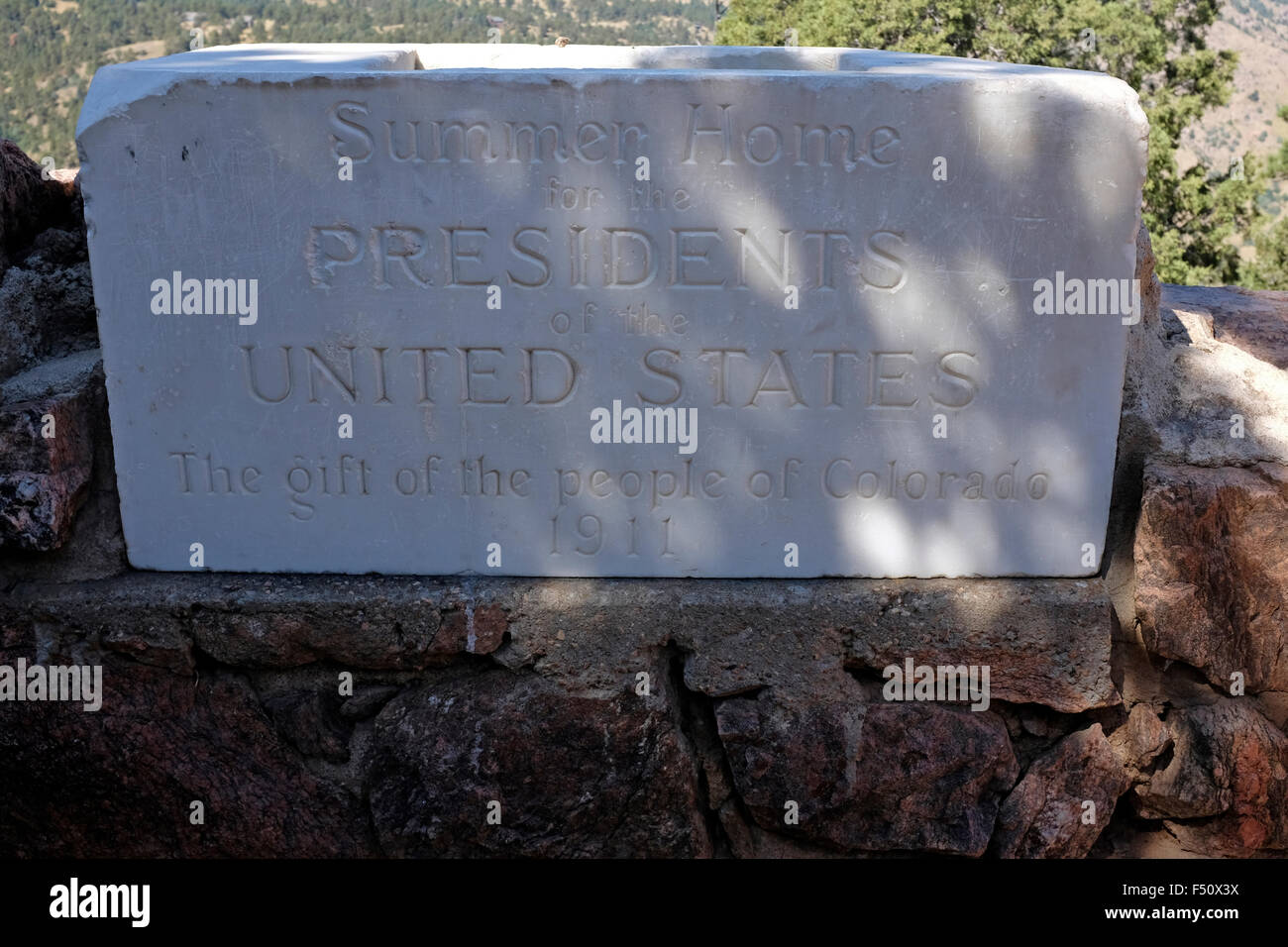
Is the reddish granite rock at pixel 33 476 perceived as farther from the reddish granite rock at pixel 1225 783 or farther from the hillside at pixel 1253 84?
the hillside at pixel 1253 84

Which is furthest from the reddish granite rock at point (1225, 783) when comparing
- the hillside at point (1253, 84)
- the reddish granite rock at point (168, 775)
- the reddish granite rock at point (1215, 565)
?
the hillside at point (1253, 84)

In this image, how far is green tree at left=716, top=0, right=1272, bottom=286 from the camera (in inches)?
531

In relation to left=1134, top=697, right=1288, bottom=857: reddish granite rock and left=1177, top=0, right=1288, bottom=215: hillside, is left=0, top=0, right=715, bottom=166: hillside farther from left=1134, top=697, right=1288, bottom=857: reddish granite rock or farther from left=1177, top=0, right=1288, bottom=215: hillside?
left=1177, top=0, right=1288, bottom=215: hillside

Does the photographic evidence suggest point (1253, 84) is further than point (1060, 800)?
Yes

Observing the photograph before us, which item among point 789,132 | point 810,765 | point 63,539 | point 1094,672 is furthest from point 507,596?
point 1094,672

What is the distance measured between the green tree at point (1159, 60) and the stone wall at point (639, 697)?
484 inches

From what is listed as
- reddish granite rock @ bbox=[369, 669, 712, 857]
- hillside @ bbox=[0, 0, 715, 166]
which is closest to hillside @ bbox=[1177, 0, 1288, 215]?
hillside @ bbox=[0, 0, 715, 166]

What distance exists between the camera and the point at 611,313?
222 centimetres

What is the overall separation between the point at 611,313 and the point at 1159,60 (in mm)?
14004

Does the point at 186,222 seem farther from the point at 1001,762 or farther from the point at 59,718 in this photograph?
the point at 1001,762

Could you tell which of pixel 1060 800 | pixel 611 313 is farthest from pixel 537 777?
pixel 1060 800

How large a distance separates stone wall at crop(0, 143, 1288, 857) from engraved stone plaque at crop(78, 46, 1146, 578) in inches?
3.9

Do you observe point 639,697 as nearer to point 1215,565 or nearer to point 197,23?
point 1215,565

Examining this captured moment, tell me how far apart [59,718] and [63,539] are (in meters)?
0.37
